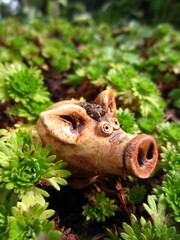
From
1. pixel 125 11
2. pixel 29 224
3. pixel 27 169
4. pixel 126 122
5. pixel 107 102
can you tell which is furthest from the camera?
pixel 125 11

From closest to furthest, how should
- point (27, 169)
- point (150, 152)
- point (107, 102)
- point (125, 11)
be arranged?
point (27, 169)
point (150, 152)
point (107, 102)
point (125, 11)

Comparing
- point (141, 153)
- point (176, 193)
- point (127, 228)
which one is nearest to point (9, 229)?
point (127, 228)

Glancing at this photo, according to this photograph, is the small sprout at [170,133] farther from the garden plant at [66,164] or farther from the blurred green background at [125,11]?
the blurred green background at [125,11]

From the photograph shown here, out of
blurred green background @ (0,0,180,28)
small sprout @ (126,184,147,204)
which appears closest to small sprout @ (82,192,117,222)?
small sprout @ (126,184,147,204)

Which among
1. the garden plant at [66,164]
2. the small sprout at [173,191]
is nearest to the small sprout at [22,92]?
the garden plant at [66,164]

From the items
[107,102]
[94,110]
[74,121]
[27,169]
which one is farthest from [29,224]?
[107,102]

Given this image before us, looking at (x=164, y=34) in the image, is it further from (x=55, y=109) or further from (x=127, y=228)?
(x=127, y=228)

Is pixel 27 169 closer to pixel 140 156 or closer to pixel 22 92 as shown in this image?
pixel 140 156
